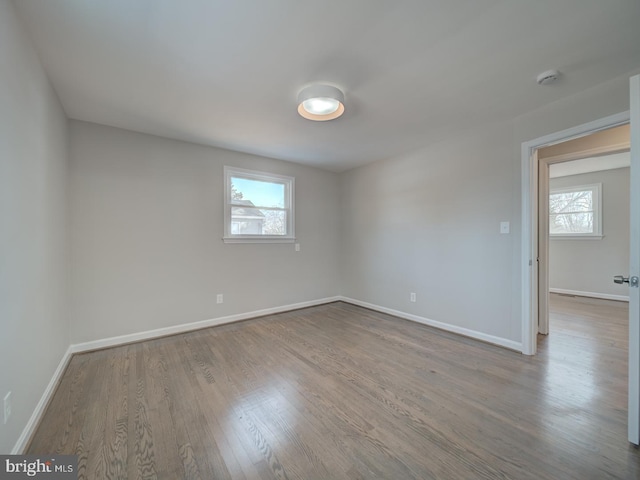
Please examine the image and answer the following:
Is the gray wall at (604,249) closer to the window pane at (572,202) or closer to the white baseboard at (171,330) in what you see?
the window pane at (572,202)

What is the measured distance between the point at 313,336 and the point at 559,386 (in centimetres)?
229

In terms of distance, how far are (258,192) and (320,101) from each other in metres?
2.12

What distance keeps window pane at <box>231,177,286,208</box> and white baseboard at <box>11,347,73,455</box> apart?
2.50 metres

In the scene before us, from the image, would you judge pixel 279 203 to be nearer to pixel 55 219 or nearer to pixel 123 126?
pixel 123 126

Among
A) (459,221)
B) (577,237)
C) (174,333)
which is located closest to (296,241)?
(174,333)

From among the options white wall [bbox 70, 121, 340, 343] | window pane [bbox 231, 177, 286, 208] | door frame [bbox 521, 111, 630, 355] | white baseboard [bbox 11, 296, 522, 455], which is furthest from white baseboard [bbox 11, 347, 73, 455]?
door frame [bbox 521, 111, 630, 355]

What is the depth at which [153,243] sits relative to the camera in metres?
3.19

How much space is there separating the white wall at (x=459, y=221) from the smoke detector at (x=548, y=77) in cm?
50

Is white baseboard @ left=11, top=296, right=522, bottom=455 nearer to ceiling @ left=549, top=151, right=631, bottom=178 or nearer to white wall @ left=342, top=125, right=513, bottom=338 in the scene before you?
white wall @ left=342, top=125, right=513, bottom=338

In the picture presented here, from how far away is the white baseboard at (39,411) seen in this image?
146cm

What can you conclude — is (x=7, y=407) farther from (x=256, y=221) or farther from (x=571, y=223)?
(x=571, y=223)

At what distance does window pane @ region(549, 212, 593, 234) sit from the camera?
5.35 metres

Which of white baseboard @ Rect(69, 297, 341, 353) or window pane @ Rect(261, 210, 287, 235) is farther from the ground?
window pane @ Rect(261, 210, 287, 235)

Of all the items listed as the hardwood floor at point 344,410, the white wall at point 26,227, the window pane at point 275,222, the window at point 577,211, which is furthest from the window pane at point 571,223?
the white wall at point 26,227
